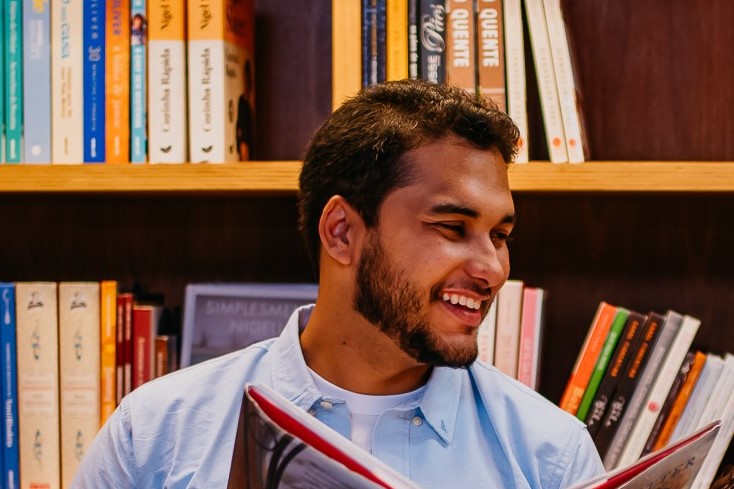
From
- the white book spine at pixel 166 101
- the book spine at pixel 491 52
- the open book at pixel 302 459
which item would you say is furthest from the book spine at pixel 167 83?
the open book at pixel 302 459

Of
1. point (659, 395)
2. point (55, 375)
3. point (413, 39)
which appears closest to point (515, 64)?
point (413, 39)

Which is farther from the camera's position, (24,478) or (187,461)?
(24,478)

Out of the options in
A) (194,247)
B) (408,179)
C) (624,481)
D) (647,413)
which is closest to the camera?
(624,481)

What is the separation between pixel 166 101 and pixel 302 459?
0.76 meters

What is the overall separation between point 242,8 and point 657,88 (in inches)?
28.6

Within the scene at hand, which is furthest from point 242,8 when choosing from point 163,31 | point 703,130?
point 703,130

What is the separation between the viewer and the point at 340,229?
1050mm

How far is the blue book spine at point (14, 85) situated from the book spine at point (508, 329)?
2.55ft

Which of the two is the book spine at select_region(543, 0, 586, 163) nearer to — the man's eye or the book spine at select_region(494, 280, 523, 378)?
the book spine at select_region(494, 280, 523, 378)

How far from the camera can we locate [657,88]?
1447mm

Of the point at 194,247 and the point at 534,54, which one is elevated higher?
the point at 534,54

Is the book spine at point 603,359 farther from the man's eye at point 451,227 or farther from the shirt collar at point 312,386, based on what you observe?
the man's eye at point 451,227

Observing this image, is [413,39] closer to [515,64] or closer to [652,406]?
[515,64]

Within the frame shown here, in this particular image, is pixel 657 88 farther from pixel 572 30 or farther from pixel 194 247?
pixel 194 247
